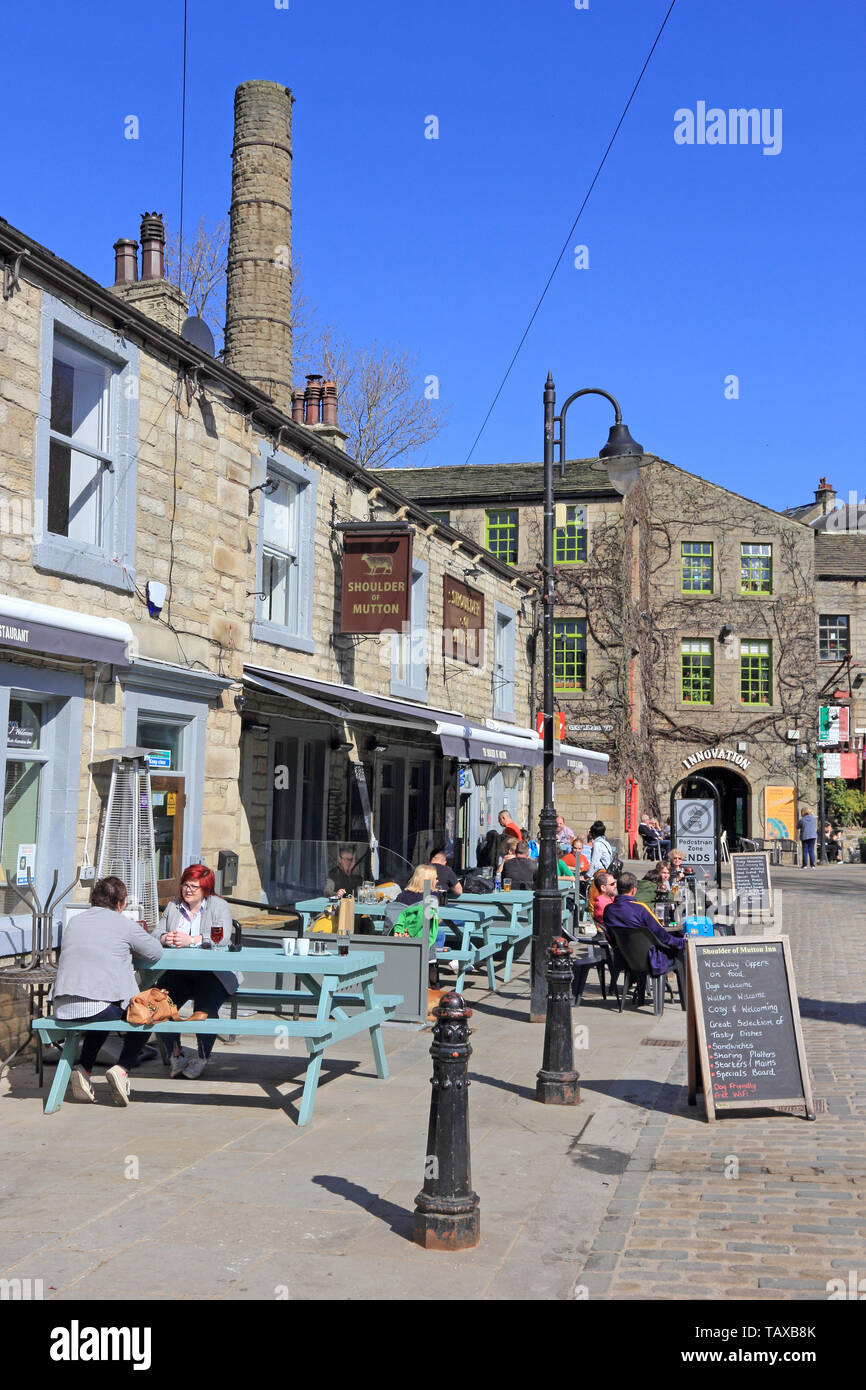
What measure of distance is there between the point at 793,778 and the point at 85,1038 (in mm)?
30206

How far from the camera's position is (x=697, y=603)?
35625 millimetres

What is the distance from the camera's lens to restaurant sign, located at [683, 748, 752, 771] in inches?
1390

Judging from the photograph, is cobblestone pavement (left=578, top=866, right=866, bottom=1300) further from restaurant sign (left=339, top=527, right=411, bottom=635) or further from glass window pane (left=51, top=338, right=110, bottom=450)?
restaurant sign (left=339, top=527, right=411, bottom=635)

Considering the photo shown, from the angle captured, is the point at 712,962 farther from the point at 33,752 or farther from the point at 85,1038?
the point at 33,752

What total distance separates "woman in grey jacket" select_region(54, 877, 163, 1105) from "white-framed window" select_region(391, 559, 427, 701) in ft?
32.2

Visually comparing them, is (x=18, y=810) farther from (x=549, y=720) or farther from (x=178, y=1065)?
(x=549, y=720)

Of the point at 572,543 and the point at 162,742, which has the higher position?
the point at 572,543

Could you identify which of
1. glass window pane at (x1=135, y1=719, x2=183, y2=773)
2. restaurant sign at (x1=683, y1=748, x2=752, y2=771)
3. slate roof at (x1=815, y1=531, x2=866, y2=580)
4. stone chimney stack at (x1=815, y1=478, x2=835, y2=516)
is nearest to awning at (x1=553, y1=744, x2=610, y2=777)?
glass window pane at (x1=135, y1=719, x2=183, y2=773)

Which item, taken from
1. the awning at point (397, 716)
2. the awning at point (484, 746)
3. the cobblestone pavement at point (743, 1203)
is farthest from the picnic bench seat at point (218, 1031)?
the awning at point (484, 746)

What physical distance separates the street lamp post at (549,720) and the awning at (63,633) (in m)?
3.40

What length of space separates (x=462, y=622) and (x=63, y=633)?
12057 millimetres

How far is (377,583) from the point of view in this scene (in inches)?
585

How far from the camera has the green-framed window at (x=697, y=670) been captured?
3562 centimetres

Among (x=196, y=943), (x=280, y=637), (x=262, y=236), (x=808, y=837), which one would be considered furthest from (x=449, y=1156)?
(x=808, y=837)
